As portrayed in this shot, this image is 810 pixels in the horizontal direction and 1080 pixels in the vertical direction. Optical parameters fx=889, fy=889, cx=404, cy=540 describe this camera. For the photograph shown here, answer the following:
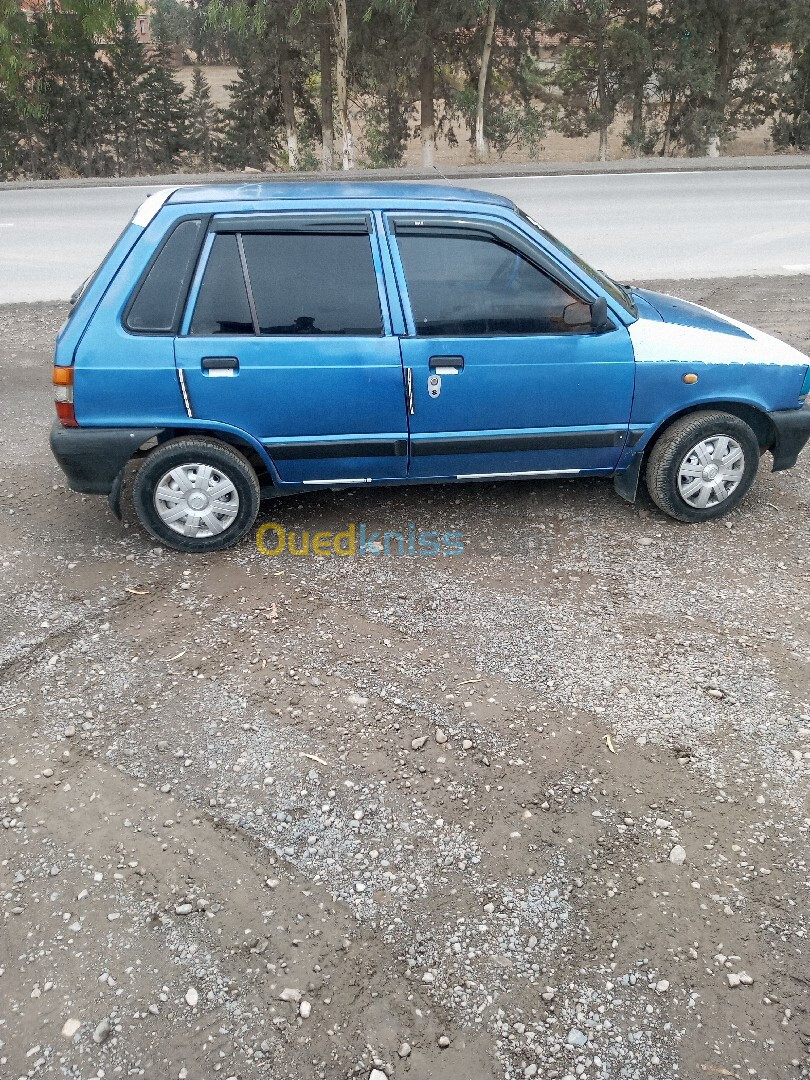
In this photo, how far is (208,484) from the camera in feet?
16.2

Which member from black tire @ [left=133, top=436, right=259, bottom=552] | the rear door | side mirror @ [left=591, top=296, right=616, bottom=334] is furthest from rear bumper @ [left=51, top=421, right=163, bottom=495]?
side mirror @ [left=591, top=296, right=616, bottom=334]

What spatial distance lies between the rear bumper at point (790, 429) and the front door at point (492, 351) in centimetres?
96

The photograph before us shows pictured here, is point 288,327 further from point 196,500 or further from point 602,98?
point 602,98

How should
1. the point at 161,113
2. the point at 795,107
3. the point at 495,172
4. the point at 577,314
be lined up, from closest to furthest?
the point at 577,314 < the point at 495,172 < the point at 795,107 < the point at 161,113

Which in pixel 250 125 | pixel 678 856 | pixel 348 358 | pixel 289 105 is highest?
pixel 289 105

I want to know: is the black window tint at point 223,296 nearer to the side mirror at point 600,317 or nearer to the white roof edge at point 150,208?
the white roof edge at point 150,208

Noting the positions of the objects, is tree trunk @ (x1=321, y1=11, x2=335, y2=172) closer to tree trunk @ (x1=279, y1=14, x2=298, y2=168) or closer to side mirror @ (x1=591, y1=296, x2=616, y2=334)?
tree trunk @ (x1=279, y1=14, x2=298, y2=168)

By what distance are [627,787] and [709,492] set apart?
2.42 m

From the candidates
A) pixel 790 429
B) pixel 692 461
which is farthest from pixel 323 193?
pixel 790 429

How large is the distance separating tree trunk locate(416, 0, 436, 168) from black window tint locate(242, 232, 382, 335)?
22.7 meters

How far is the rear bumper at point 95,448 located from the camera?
4.74m

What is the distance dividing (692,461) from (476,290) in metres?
1.63

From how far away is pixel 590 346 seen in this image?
15.9 feet

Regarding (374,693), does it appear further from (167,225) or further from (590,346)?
(167,225)
